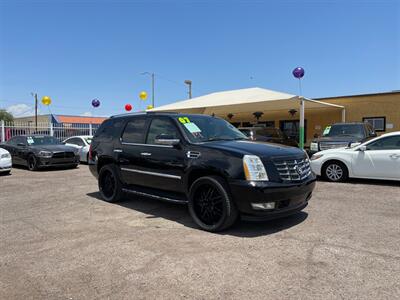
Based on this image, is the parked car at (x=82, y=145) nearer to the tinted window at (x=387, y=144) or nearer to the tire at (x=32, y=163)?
the tire at (x=32, y=163)

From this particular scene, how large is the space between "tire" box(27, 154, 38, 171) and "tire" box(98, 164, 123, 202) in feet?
23.3

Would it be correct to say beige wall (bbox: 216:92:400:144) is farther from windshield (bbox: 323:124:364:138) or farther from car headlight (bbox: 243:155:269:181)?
car headlight (bbox: 243:155:269:181)

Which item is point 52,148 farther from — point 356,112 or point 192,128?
point 356,112

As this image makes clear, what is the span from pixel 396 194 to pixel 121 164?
607cm

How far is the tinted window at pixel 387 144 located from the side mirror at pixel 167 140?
20.2ft

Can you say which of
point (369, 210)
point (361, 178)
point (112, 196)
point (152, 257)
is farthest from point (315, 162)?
point (152, 257)

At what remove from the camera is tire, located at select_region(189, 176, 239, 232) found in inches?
184

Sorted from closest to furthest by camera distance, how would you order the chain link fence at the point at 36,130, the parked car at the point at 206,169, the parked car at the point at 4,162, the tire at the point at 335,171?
the parked car at the point at 206,169 → the tire at the point at 335,171 → the parked car at the point at 4,162 → the chain link fence at the point at 36,130

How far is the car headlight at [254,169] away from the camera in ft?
15.0

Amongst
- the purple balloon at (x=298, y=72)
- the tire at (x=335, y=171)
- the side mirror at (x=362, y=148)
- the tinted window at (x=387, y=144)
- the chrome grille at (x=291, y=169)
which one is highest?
the purple balloon at (x=298, y=72)

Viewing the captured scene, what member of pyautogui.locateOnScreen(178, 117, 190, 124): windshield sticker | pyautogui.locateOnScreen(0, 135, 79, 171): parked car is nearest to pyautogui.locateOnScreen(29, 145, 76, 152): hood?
pyautogui.locateOnScreen(0, 135, 79, 171): parked car

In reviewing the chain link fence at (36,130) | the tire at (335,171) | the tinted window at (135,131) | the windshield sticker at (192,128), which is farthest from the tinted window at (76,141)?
the windshield sticker at (192,128)

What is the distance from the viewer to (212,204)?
4930 millimetres

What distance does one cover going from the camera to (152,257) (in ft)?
13.1
